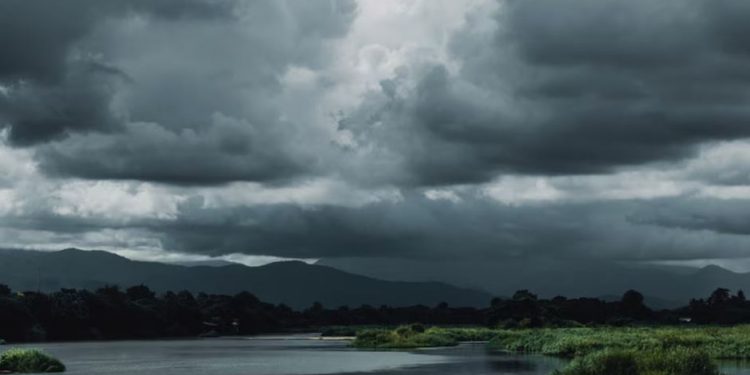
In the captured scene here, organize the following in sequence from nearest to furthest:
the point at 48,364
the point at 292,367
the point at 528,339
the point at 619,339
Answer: the point at 48,364, the point at 292,367, the point at 619,339, the point at 528,339

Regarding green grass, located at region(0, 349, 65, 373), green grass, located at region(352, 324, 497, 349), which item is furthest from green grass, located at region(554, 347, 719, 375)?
green grass, located at region(352, 324, 497, 349)

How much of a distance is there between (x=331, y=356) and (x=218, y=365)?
23179mm

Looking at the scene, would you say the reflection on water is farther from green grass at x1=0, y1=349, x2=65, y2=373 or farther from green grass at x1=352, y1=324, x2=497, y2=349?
green grass at x1=352, y1=324, x2=497, y2=349

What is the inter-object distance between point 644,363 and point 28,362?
5817cm

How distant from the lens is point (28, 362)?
9481cm

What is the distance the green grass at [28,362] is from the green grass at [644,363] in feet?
167

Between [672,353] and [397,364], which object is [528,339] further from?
[672,353]

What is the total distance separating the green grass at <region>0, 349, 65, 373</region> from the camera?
94.2 meters

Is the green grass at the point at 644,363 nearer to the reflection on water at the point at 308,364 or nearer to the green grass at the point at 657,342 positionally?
the reflection on water at the point at 308,364

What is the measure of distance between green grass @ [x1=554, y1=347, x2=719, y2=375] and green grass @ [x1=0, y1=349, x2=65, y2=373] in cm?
5081

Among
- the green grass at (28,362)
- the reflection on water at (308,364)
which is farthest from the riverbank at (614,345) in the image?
the green grass at (28,362)

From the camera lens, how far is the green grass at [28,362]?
309ft

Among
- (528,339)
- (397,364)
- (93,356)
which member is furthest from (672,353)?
(93,356)

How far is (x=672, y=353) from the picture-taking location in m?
73.2
